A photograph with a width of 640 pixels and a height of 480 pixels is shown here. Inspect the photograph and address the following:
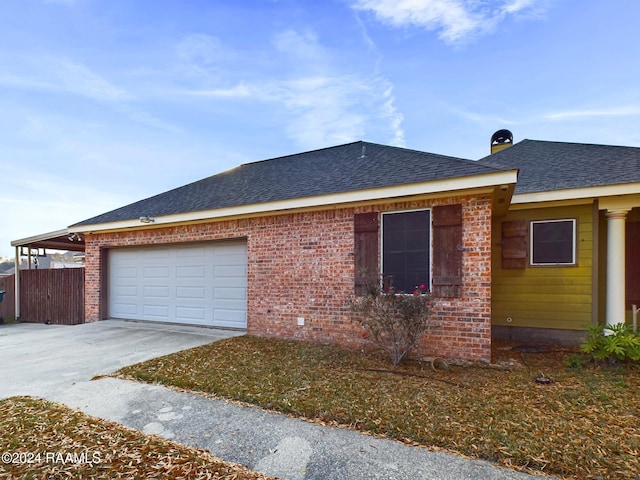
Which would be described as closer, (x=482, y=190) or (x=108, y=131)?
(x=482, y=190)

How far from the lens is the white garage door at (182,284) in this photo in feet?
24.1

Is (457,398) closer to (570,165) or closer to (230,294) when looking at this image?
(230,294)

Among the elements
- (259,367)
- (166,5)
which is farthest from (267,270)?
(166,5)

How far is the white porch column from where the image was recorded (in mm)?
5410

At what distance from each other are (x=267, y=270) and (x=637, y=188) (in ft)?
21.5

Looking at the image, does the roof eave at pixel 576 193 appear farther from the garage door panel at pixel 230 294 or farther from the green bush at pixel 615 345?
the garage door panel at pixel 230 294

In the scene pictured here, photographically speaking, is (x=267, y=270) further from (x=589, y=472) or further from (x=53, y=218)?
(x=53, y=218)

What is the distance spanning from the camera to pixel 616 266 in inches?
214

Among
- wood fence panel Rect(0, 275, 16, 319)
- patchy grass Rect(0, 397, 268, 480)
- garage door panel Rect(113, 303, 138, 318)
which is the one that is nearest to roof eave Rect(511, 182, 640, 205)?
patchy grass Rect(0, 397, 268, 480)

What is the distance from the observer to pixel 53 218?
65.3 feet

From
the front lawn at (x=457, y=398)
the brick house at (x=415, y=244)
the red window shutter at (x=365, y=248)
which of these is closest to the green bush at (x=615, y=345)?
the front lawn at (x=457, y=398)

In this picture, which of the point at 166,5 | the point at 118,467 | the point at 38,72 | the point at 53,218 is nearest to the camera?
the point at 118,467

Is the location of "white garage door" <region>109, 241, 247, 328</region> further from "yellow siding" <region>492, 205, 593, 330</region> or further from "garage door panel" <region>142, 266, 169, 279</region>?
"yellow siding" <region>492, 205, 593, 330</region>

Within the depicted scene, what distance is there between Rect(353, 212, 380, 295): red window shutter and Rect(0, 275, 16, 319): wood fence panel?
41.6 feet
